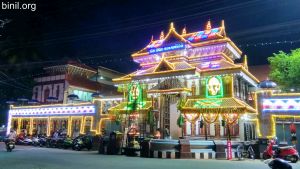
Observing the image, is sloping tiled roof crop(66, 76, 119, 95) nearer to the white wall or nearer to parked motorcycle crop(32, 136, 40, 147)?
parked motorcycle crop(32, 136, 40, 147)

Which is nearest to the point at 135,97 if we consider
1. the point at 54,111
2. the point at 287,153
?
the point at 54,111

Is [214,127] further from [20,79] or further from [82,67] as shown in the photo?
[20,79]

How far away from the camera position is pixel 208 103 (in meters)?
19.4

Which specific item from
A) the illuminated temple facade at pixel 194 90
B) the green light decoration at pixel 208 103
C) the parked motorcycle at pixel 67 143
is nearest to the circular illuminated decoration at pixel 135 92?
the illuminated temple facade at pixel 194 90

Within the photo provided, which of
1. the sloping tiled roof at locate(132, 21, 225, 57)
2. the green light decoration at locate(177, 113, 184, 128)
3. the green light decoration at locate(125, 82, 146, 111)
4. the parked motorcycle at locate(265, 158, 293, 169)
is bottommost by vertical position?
the parked motorcycle at locate(265, 158, 293, 169)

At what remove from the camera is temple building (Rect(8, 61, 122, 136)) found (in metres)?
27.0

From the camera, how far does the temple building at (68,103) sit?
2695cm

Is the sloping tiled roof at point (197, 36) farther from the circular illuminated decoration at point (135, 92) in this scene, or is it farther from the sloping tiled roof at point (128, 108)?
the sloping tiled roof at point (128, 108)

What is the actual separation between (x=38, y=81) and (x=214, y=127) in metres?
28.5

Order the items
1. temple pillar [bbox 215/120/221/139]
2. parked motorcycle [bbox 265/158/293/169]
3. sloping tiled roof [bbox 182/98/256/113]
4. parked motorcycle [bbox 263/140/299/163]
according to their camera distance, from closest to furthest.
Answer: parked motorcycle [bbox 265/158/293/169] < parked motorcycle [bbox 263/140/299/163] < sloping tiled roof [bbox 182/98/256/113] < temple pillar [bbox 215/120/221/139]

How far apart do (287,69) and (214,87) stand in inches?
694

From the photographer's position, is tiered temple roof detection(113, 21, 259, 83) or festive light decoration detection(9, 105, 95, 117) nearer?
tiered temple roof detection(113, 21, 259, 83)

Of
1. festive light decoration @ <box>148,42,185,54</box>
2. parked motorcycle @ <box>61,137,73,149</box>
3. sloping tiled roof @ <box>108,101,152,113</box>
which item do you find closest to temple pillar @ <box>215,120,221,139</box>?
sloping tiled roof @ <box>108,101,152,113</box>

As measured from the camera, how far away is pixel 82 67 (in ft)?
131
